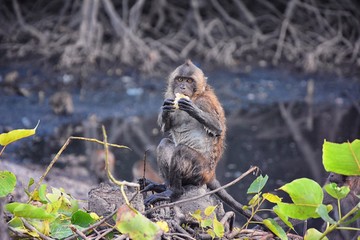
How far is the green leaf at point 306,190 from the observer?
3896 mm

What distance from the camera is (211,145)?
20.0ft

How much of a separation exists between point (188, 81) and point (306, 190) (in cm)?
254

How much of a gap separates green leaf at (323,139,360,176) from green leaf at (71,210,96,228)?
1.27 m

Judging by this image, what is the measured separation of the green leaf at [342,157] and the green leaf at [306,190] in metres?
0.12

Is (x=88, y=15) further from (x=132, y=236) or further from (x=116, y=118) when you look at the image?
(x=132, y=236)

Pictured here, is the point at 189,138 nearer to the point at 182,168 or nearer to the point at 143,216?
the point at 182,168

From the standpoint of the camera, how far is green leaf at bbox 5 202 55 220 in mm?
3762

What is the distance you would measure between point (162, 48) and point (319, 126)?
185 inches

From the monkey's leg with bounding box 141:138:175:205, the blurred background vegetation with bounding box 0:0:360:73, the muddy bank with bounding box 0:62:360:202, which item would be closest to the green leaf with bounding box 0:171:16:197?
the monkey's leg with bounding box 141:138:175:205

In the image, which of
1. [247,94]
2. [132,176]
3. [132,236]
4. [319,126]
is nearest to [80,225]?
[132,236]

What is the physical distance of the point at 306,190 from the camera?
12.8 ft

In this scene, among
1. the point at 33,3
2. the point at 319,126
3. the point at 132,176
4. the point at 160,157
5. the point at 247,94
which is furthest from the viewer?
the point at 33,3

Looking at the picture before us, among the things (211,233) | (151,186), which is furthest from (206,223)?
(151,186)

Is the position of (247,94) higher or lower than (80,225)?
lower
